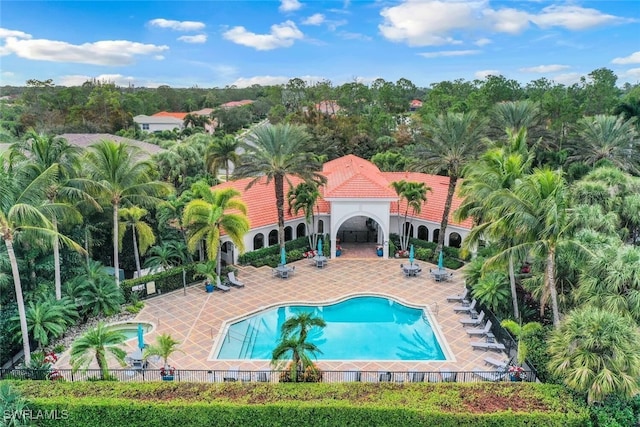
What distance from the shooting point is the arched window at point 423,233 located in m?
32.6

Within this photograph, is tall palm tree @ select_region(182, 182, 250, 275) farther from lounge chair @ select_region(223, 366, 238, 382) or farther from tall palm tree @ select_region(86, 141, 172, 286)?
A: lounge chair @ select_region(223, 366, 238, 382)

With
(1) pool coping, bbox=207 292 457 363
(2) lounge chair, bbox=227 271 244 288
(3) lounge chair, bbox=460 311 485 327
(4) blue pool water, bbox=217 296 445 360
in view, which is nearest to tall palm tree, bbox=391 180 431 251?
(1) pool coping, bbox=207 292 457 363

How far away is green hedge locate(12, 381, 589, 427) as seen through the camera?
1317cm

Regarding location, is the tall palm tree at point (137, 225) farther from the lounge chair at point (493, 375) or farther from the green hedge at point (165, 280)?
the lounge chair at point (493, 375)

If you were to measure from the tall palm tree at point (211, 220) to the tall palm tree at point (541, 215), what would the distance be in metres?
14.1

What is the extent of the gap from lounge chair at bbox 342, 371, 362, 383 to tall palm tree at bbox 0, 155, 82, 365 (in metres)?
11.8

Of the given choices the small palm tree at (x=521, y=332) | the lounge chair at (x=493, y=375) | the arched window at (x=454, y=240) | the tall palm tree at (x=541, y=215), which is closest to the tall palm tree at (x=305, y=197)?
the arched window at (x=454, y=240)

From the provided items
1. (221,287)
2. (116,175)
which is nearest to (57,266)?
(116,175)

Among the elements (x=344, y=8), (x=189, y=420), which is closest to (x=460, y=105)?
(x=344, y=8)

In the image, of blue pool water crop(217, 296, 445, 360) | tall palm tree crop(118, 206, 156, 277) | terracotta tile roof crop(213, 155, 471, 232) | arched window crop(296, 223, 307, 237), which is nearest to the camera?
blue pool water crop(217, 296, 445, 360)

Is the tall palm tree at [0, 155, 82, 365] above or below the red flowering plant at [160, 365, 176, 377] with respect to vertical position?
above

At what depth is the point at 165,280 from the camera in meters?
24.8

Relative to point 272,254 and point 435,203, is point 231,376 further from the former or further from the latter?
point 435,203

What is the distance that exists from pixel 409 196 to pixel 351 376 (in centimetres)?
1533
